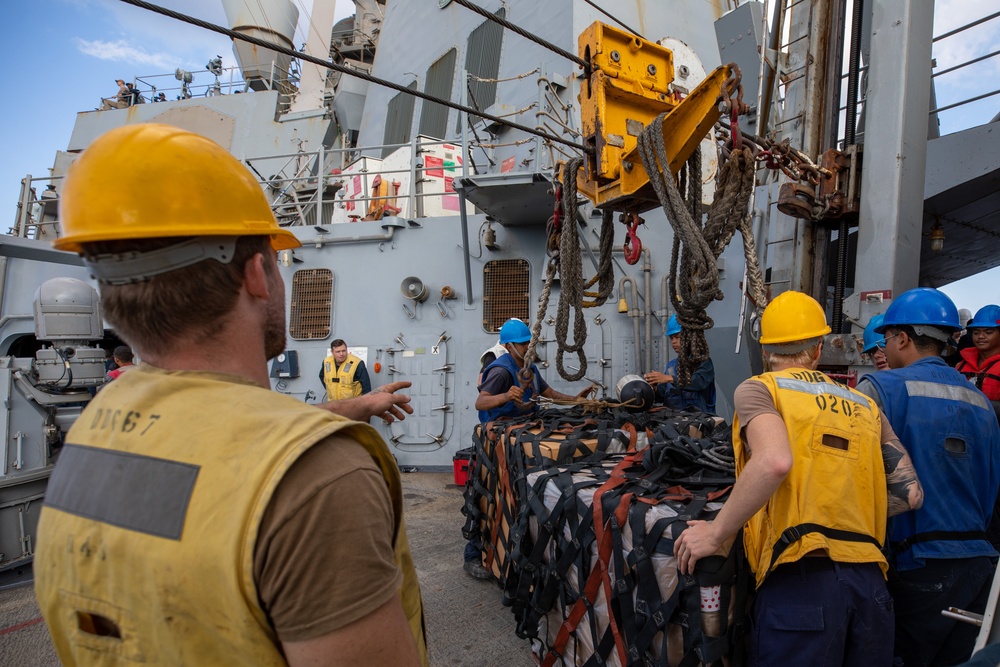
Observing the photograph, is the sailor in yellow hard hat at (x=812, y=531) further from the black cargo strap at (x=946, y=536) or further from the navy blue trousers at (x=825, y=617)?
the black cargo strap at (x=946, y=536)

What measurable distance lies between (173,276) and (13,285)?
1000 cm

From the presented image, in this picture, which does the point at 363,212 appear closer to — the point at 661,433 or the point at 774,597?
the point at 661,433

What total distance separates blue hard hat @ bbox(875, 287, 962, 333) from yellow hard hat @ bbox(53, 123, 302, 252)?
2474 millimetres

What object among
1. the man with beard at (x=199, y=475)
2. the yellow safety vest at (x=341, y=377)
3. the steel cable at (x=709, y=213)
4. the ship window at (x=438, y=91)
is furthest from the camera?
the ship window at (x=438, y=91)

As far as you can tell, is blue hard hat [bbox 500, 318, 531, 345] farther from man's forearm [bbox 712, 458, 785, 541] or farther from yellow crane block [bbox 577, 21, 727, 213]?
man's forearm [bbox 712, 458, 785, 541]

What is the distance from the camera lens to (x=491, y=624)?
3.36 meters

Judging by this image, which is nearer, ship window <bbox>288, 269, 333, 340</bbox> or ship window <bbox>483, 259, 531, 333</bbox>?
ship window <bbox>483, 259, 531, 333</bbox>

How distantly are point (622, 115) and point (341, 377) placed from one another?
5.29 metres

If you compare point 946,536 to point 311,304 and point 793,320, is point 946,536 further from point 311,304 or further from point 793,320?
point 311,304

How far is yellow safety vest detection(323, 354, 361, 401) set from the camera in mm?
7039

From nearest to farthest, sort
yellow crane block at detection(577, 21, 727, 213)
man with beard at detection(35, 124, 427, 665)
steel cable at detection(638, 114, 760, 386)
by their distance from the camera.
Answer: man with beard at detection(35, 124, 427, 665)
steel cable at detection(638, 114, 760, 386)
yellow crane block at detection(577, 21, 727, 213)

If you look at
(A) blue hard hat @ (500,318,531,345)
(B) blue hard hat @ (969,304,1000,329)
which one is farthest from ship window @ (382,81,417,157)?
(B) blue hard hat @ (969,304,1000,329)

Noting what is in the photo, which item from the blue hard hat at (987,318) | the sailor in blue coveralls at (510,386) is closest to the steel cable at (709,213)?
the sailor in blue coveralls at (510,386)

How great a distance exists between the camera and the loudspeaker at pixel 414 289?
23.9 ft
